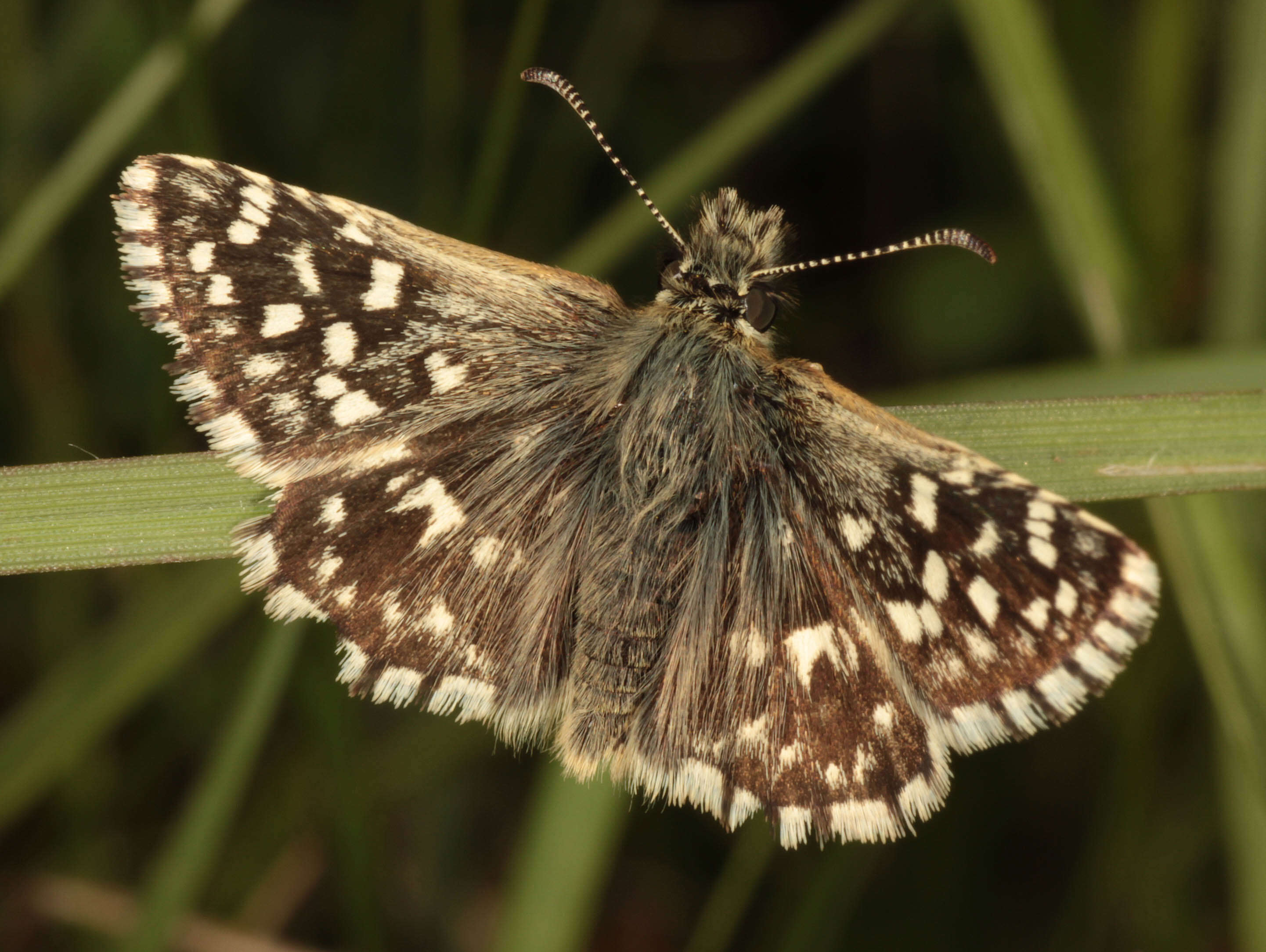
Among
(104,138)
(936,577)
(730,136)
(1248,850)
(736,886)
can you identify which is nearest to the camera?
(936,577)

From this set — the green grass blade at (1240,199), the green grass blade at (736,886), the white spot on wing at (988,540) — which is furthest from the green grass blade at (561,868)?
the green grass blade at (1240,199)

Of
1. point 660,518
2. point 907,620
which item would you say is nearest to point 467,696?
point 660,518

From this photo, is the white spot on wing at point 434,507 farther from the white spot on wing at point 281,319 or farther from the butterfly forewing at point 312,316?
the white spot on wing at point 281,319

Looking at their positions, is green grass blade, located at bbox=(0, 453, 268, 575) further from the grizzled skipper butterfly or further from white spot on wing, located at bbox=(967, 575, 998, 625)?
white spot on wing, located at bbox=(967, 575, 998, 625)

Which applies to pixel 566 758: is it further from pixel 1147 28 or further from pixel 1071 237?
pixel 1147 28

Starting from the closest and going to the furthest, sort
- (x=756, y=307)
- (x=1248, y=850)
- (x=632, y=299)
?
(x=756, y=307), (x=1248, y=850), (x=632, y=299)

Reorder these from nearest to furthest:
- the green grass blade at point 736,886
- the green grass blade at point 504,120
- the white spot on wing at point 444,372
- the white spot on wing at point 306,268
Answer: the white spot on wing at point 306,268, the white spot on wing at point 444,372, the green grass blade at point 504,120, the green grass blade at point 736,886

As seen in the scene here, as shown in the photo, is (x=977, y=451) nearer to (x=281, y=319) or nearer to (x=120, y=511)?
(x=281, y=319)
